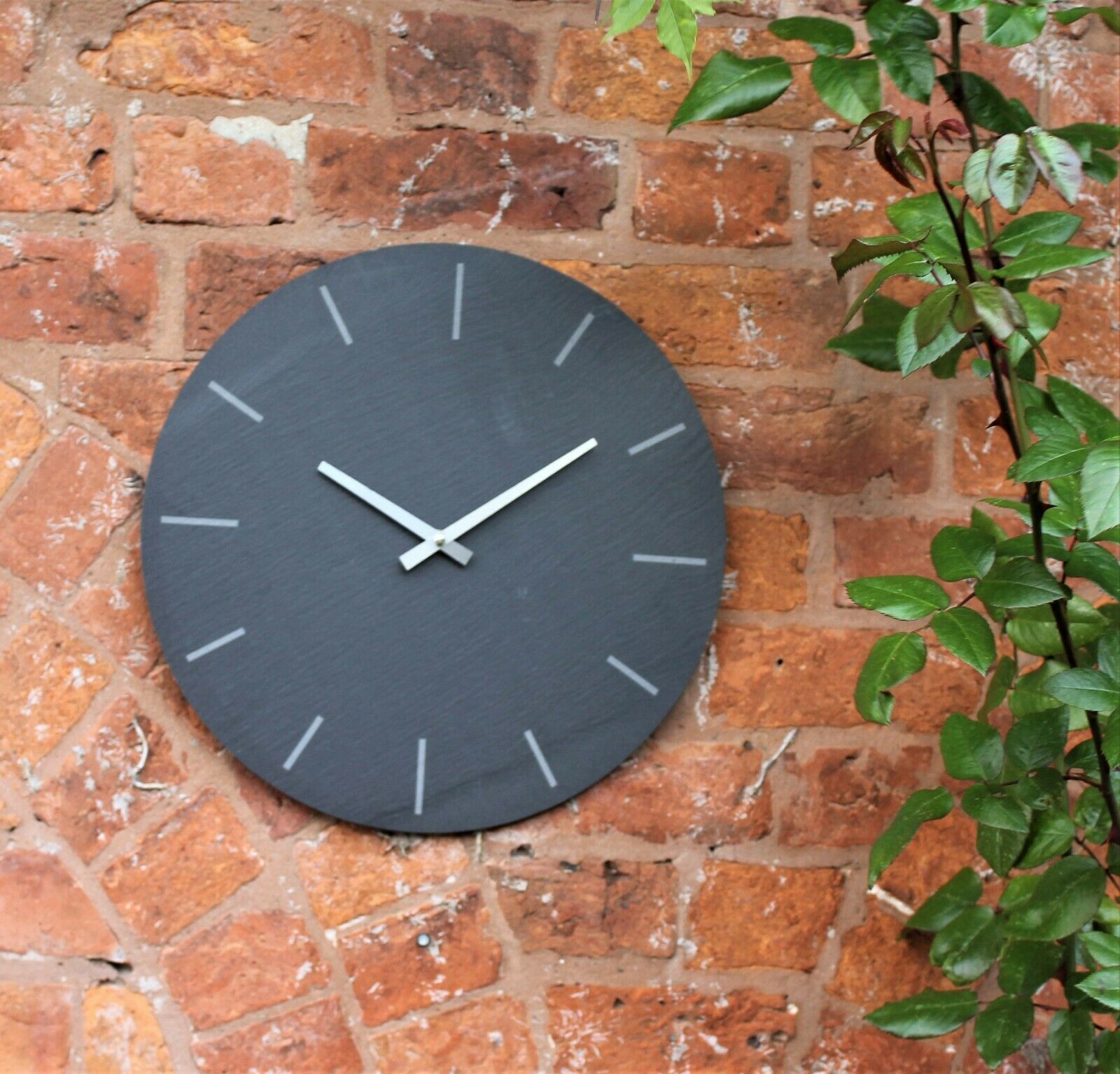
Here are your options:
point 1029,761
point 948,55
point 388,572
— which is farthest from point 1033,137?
point 388,572

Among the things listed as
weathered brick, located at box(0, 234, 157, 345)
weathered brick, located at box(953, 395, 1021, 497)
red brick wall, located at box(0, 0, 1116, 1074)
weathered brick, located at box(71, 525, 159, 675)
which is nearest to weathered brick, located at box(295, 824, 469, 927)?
red brick wall, located at box(0, 0, 1116, 1074)

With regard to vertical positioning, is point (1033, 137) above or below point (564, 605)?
above

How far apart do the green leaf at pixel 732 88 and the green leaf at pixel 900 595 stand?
1.41ft

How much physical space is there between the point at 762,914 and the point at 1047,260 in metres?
0.75

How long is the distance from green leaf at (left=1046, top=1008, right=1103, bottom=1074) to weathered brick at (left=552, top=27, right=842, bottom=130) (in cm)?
99

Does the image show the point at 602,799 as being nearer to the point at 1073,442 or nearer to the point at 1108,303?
the point at 1073,442

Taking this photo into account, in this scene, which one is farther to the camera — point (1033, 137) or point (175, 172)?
point (175, 172)

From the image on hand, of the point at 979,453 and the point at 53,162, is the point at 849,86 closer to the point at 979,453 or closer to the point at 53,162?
the point at 979,453

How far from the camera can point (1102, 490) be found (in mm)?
881

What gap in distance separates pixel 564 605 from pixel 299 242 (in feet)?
1.65

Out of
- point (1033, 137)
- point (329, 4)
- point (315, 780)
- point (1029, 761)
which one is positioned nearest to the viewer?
point (1033, 137)

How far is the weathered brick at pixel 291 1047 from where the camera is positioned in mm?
1308

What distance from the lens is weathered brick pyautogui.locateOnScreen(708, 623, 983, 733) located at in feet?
4.63

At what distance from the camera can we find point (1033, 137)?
953 mm
